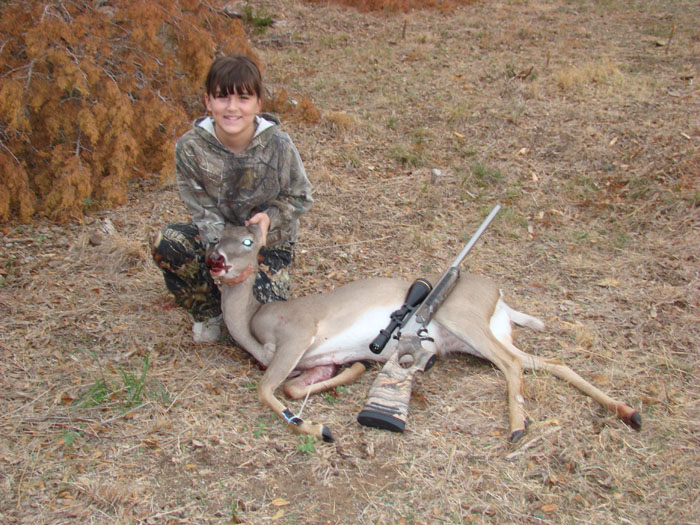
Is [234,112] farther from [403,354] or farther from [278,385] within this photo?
[403,354]

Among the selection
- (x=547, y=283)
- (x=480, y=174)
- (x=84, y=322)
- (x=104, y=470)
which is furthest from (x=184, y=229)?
(x=480, y=174)

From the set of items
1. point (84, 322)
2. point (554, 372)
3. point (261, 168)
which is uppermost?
point (261, 168)

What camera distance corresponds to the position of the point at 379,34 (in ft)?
34.8

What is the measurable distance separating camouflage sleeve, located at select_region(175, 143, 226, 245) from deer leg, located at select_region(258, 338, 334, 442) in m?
0.82

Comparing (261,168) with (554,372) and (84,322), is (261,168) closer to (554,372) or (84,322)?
(84,322)

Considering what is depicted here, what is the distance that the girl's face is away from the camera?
3342 millimetres

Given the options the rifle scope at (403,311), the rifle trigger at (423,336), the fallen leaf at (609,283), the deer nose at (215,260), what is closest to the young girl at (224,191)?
the deer nose at (215,260)

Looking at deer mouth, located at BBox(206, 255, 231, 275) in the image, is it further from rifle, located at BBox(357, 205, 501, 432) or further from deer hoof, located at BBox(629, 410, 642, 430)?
deer hoof, located at BBox(629, 410, 642, 430)

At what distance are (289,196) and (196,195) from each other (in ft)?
1.92

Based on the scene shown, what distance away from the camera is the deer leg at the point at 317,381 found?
335 centimetres

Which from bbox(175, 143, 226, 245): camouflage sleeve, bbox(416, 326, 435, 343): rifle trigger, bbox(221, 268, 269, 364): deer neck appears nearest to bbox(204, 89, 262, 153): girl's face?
bbox(175, 143, 226, 245): camouflage sleeve

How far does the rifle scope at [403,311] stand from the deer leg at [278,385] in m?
0.42

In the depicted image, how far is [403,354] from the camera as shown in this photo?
10.6ft

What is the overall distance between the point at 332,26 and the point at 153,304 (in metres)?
8.30
